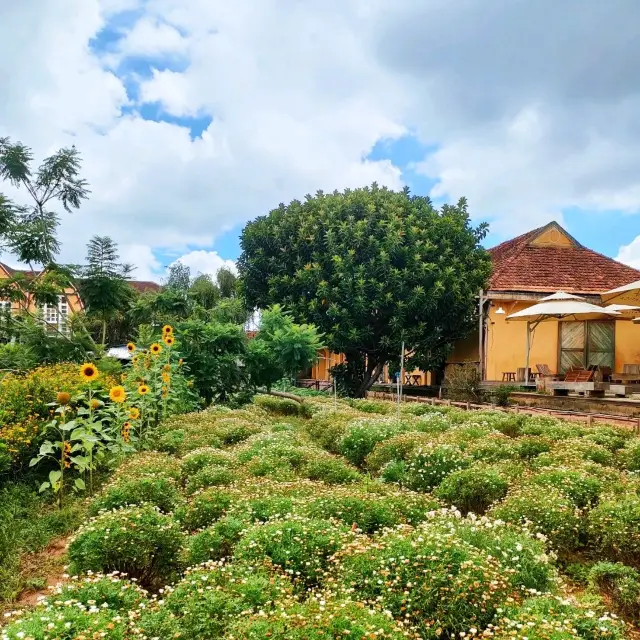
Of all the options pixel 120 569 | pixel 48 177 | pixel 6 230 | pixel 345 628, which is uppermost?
pixel 48 177

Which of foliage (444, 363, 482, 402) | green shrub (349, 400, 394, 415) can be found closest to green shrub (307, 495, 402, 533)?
green shrub (349, 400, 394, 415)

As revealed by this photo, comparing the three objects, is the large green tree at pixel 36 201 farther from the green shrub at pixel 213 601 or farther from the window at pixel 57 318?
the green shrub at pixel 213 601

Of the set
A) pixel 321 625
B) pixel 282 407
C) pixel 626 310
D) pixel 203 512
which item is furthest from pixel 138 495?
pixel 626 310

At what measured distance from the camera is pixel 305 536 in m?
3.86

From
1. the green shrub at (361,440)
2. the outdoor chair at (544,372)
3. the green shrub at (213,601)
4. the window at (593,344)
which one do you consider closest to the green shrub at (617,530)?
the green shrub at (213,601)

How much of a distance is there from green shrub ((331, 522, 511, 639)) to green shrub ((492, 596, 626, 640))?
0.16m

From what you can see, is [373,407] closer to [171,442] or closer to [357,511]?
[171,442]

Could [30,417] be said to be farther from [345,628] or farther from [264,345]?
[264,345]

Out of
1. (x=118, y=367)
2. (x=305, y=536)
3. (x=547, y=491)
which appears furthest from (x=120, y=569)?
(x=118, y=367)

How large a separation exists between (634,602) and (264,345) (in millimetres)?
9714

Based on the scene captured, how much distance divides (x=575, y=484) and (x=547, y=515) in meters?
0.97

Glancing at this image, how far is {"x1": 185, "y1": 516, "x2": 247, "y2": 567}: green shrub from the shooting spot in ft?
13.3

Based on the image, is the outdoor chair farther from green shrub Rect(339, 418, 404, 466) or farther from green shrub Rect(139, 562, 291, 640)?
green shrub Rect(139, 562, 291, 640)

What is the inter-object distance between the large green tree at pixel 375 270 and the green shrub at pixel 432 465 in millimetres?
10633
